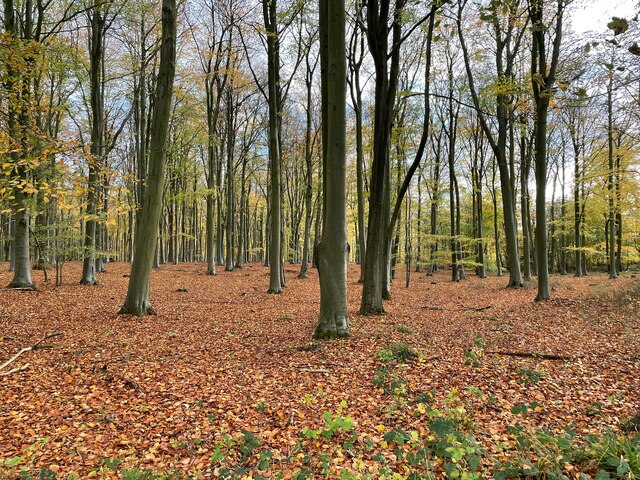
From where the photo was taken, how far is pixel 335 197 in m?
5.71

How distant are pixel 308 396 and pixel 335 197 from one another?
10.5 feet

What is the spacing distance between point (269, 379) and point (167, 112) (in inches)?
258

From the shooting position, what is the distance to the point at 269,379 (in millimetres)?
4324

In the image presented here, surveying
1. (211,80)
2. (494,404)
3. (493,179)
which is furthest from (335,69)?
(493,179)

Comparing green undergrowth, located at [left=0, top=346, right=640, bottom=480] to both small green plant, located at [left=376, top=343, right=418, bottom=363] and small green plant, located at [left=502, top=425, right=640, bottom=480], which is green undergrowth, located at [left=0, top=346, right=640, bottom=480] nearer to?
small green plant, located at [left=502, top=425, right=640, bottom=480]

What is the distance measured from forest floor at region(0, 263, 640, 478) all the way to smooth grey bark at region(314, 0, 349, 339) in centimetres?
52

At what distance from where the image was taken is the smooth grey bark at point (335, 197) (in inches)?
222

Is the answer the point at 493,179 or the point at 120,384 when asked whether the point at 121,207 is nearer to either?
the point at 120,384

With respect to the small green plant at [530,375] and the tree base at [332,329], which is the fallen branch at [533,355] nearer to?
the small green plant at [530,375]

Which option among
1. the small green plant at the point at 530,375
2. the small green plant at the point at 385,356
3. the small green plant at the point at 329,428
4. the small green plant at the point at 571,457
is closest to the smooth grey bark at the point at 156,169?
the small green plant at the point at 385,356

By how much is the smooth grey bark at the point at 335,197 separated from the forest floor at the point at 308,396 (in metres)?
0.52

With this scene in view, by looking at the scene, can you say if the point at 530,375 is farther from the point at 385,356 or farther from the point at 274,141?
the point at 274,141

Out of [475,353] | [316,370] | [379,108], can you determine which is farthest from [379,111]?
[316,370]

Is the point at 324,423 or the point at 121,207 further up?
the point at 121,207
